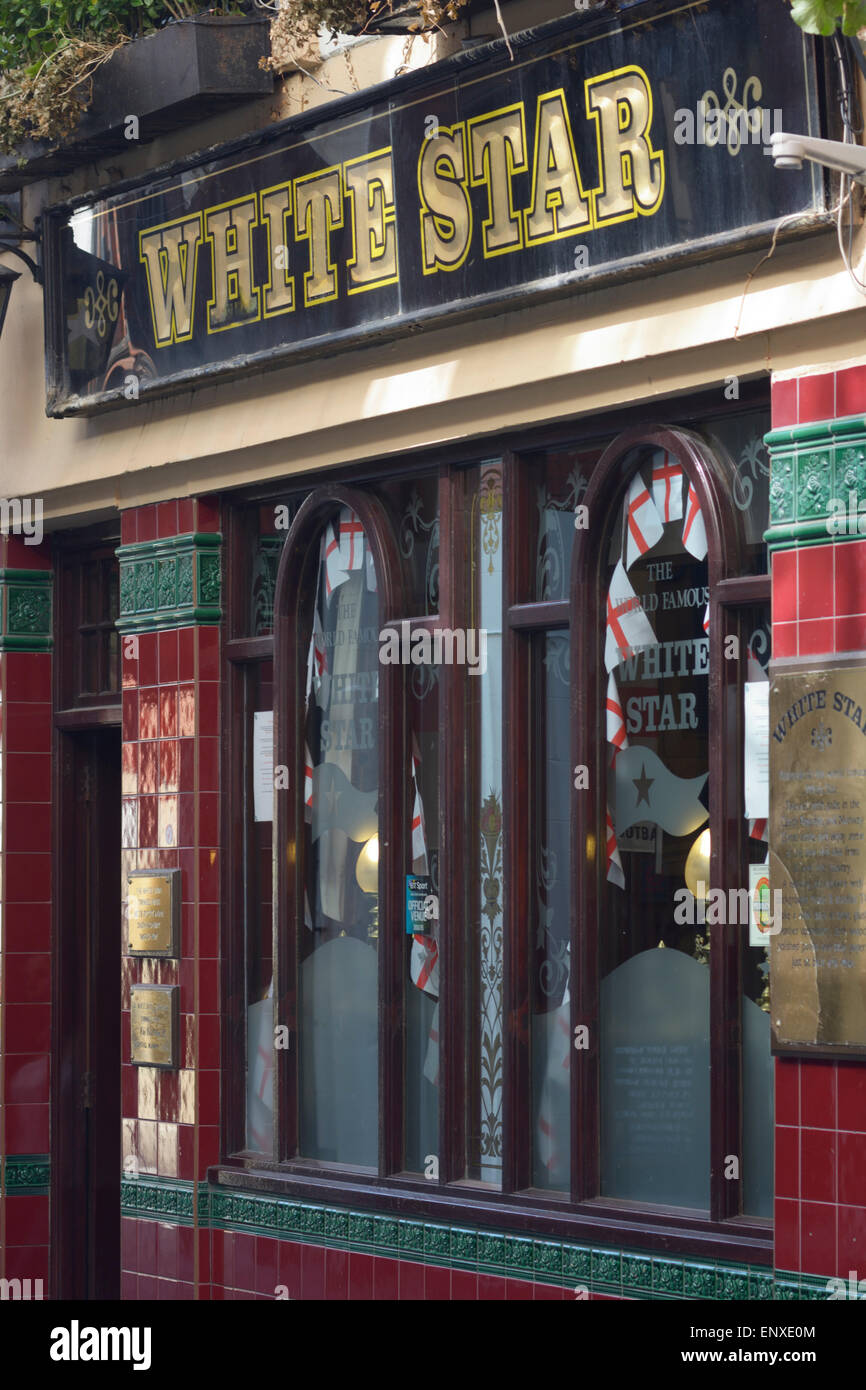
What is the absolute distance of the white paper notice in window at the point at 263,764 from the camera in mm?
9203

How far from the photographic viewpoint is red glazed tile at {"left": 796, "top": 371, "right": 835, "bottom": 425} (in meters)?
6.62

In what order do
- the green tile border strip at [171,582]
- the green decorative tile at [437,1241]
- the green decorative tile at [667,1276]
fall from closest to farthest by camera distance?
the green decorative tile at [667,1276] → the green decorative tile at [437,1241] → the green tile border strip at [171,582]

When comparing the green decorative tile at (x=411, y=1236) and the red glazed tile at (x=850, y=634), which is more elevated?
the red glazed tile at (x=850, y=634)

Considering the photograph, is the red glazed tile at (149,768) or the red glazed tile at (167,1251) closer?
the red glazed tile at (167,1251)

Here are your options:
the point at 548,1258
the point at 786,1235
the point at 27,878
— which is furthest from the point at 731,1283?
the point at 27,878

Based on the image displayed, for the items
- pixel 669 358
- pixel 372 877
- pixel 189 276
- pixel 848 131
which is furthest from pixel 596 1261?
pixel 189 276

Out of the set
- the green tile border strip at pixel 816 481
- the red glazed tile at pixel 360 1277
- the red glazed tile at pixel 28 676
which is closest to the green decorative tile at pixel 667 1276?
the red glazed tile at pixel 360 1277

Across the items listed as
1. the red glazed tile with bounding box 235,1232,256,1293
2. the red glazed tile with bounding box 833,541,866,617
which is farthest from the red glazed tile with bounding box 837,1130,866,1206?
the red glazed tile with bounding box 235,1232,256,1293

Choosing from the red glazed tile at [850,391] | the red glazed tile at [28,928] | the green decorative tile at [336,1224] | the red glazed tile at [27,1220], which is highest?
the red glazed tile at [850,391]

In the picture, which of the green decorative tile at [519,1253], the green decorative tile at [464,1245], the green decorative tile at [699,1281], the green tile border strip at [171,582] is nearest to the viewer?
the green decorative tile at [699,1281]

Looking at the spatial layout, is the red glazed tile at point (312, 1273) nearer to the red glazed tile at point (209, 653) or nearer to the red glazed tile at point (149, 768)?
the red glazed tile at point (149, 768)

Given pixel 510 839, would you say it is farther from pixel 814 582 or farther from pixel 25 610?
pixel 25 610

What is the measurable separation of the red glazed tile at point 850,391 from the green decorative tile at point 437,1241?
3567 mm
